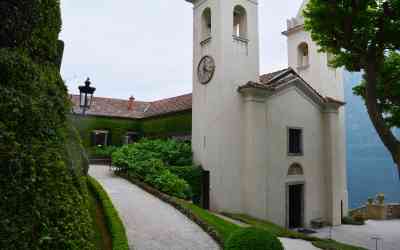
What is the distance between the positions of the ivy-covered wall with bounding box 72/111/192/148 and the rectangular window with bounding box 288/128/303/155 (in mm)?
6031

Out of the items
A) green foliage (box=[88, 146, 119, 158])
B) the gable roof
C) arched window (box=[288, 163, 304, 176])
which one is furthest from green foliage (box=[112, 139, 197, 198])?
arched window (box=[288, 163, 304, 176])

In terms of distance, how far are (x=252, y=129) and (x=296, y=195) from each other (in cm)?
548

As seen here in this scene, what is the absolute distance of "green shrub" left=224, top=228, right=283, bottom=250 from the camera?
696 centimetres

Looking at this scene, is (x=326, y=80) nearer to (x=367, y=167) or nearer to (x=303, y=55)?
(x=303, y=55)

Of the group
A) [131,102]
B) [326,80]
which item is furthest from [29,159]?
[131,102]

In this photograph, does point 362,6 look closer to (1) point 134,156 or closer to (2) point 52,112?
(2) point 52,112

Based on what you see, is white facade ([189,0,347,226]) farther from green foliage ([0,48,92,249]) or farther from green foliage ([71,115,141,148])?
green foliage ([0,48,92,249])

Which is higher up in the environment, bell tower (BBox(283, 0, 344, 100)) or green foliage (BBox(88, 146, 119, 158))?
bell tower (BBox(283, 0, 344, 100))

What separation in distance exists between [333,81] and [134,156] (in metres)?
14.4

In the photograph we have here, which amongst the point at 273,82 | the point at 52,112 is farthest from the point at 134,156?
the point at 52,112

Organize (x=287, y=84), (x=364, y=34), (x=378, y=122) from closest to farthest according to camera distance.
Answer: (x=378, y=122) < (x=364, y=34) < (x=287, y=84)

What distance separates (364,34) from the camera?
1118cm

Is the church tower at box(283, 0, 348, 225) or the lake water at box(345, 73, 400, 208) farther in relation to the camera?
the lake water at box(345, 73, 400, 208)

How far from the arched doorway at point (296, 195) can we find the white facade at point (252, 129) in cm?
11
